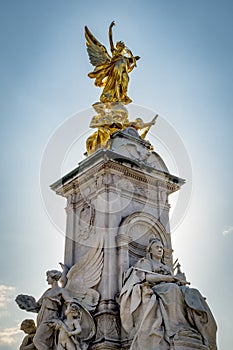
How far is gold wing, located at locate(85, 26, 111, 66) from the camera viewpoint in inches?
558

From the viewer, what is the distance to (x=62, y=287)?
423 inches

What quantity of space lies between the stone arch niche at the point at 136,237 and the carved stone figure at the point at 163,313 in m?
0.84

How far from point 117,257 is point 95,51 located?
6.68 m

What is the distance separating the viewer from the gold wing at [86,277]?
405 inches

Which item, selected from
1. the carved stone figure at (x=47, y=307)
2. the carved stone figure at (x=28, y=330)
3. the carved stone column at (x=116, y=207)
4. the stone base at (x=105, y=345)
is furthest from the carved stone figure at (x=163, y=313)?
the carved stone figure at (x=28, y=330)

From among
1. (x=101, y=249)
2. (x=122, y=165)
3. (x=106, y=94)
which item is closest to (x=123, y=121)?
(x=106, y=94)

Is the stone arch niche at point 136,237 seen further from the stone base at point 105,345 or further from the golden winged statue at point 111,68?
the golden winged statue at point 111,68

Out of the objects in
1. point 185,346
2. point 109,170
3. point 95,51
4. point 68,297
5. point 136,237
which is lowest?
point 185,346

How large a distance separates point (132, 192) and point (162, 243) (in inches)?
55.7

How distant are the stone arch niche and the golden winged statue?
12.4 feet

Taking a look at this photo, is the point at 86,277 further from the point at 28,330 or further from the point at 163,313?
the point at 163,313

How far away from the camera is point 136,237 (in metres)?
11.2

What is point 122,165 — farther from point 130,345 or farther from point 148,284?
point 130,345

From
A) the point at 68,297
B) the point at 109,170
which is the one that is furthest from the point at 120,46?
the point at 68,297
